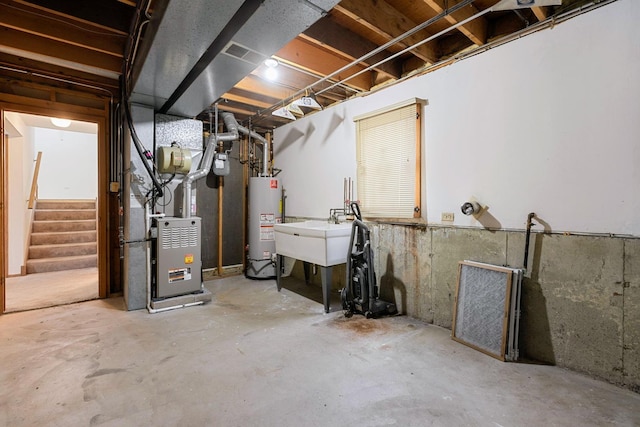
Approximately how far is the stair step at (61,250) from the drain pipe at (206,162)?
3.44 metres

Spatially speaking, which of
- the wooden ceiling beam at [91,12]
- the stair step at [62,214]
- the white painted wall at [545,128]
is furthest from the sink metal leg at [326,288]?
the stair step at [62,214]

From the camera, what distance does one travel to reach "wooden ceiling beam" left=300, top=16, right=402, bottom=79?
2693 millimetres

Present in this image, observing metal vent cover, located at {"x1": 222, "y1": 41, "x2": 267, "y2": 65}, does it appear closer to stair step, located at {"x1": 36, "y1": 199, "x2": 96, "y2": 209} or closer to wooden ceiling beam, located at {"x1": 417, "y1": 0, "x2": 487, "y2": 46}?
wooden ceiling beam, located at {"x1": 417, "y1": 0, "x2": 487, "y2": 46}

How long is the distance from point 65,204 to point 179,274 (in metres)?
5.05

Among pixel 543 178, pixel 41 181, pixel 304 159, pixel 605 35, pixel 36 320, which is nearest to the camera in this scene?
pixel 605 35

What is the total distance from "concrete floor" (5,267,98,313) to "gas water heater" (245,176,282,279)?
214 cm

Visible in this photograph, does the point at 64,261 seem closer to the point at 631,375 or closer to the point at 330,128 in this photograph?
the point at 330,128

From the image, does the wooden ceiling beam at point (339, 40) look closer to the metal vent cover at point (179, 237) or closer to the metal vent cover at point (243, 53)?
the metal vent cover at point (243, 53)

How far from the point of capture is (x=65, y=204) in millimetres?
6539

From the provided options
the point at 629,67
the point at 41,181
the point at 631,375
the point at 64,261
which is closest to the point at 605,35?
the point at 629,67

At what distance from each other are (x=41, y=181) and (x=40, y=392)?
726 centimetres

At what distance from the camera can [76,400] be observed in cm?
182

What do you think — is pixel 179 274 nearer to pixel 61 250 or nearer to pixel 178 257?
pixel 178 257

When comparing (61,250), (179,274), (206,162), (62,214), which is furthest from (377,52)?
(62,214)
